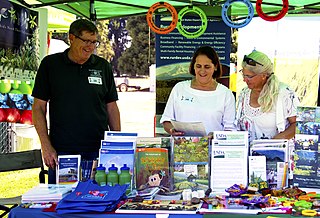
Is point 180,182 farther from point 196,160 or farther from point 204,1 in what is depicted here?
point 204,1

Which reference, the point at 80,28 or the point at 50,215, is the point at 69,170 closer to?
the point at 50,215

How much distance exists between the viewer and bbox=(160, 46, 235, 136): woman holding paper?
114 inches

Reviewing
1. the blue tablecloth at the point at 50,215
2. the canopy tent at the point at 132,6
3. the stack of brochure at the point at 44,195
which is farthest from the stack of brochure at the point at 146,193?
the canopy tent at the point at 132,6

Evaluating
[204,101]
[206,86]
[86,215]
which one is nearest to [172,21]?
[206,86]

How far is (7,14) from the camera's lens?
384 centimetres

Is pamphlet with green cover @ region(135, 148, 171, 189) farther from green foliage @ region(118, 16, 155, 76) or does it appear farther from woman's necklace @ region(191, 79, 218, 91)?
green foliage @ region(118, 16, 155, 76)

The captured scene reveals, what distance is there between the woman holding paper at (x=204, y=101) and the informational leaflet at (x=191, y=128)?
0.17 meters

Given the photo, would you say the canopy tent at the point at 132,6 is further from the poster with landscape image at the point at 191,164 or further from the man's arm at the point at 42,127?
the poster with landscape image at the point at 191,164

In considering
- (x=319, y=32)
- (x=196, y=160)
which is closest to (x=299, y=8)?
(x=319, y=32)

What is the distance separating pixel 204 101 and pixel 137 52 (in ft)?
46.9

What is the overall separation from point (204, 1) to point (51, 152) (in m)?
3.03

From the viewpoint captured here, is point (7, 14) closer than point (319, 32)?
Yes

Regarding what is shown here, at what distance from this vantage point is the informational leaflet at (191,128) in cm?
249

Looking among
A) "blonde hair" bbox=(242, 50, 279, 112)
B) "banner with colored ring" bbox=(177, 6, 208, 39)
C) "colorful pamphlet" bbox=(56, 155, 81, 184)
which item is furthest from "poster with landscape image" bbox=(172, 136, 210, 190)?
"banner with colored ring" bbox=(177, 6, 208, 39)
